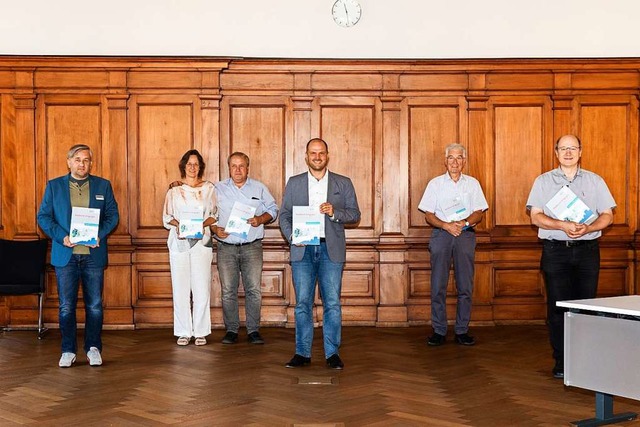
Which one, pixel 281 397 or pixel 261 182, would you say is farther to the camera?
pixel 261 182

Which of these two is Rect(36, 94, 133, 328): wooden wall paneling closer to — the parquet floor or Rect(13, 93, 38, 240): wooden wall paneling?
Rect(13, 93, 38, 240): wooden wall paneling

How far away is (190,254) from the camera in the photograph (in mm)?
7746

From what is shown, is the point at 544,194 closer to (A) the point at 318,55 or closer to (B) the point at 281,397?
(B) the point at 281,397

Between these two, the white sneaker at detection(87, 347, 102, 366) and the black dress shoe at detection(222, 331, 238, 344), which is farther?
the black dress shoe at detection(222, 331, 238, 344)

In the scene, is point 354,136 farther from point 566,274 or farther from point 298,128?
point 566,274

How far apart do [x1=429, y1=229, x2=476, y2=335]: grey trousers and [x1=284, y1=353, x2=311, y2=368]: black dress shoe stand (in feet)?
5.11

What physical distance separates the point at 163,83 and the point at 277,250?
2.05 metres

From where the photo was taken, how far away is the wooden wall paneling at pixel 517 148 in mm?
8719

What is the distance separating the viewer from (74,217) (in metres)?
6.36

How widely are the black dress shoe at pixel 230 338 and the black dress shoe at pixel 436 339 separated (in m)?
1.75

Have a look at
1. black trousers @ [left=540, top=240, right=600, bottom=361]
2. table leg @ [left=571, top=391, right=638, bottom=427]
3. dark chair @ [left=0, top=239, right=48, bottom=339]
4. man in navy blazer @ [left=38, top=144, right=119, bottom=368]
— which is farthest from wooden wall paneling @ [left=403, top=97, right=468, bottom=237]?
table leg @ [left=571, top=391, right=638, bottom=427]

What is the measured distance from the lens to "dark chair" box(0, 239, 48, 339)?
26.2ft

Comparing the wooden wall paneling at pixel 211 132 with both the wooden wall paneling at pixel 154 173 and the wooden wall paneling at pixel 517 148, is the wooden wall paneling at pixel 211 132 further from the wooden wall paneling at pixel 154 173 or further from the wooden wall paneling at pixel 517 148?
the wooden wall paneling at pixel 517 148

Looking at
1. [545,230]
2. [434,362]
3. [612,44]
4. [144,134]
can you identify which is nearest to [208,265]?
[144,134]
